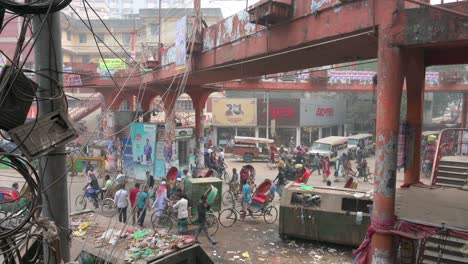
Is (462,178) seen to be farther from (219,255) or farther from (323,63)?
(219,255)

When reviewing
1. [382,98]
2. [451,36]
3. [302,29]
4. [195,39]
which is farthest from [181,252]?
[195,39]

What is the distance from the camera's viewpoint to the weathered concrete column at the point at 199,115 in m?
22.9

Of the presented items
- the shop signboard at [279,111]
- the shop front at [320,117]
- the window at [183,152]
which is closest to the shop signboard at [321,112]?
the shop front at [320,117]

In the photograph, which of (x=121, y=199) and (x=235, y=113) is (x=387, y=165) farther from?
(x=235, y=113)

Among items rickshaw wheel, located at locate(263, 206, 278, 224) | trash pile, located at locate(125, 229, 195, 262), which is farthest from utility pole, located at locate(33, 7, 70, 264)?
rickshaw wheel, located at locate(263, 206, 278, 224)

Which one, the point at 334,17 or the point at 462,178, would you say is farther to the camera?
the point at 462,178

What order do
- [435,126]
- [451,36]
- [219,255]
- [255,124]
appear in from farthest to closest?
[435,126], [255,124], [219,255], [451,36]

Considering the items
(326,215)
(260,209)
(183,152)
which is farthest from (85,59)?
(326,215)

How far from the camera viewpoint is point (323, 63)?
36.5 ft

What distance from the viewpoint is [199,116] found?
2344cm

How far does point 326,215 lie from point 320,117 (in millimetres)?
27613

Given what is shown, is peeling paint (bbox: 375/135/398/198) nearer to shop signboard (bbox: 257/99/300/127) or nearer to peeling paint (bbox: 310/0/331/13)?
peeling paint (bbox: 310/0/331/13)

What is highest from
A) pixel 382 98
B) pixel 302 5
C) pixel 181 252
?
pixel 302 5

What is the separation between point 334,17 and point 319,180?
Answer: 16.2m
